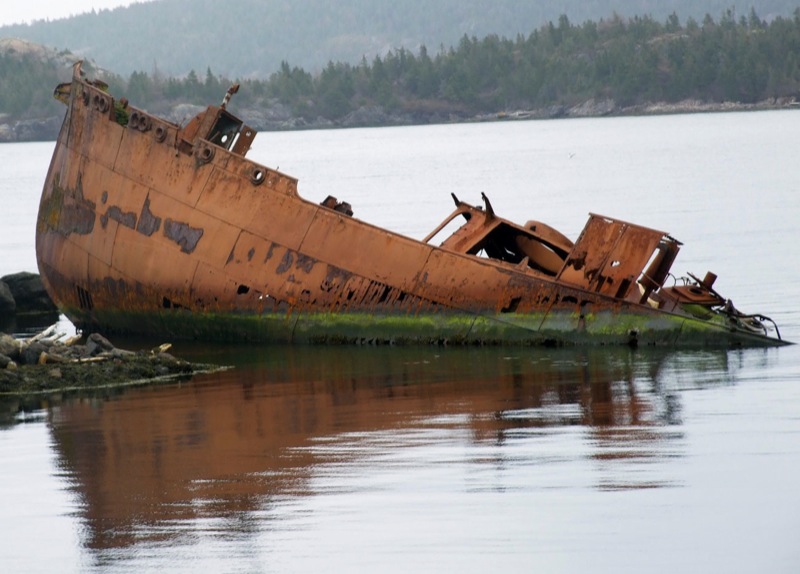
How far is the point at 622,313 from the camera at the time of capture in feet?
47.7

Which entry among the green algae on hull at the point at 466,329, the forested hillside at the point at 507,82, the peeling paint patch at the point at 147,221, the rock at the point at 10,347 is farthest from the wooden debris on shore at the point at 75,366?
the forested hillside at the point at 507,82

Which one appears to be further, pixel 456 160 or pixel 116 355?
pixel 456 160

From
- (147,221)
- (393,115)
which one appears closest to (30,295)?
(147,221)

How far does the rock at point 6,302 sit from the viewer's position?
20.4 metres

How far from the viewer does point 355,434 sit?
1084 centimetres

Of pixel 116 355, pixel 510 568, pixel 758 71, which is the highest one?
pixel 758 71

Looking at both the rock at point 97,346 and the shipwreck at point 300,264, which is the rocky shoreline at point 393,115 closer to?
the shipwreck at point 300,264

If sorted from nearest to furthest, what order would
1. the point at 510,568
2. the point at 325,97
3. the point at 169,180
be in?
the point at 510,568
the point at 169,180
the point at 325,97

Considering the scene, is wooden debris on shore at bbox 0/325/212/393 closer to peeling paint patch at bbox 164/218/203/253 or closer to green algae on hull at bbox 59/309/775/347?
green algae on hull at bbox 59/309/775/347

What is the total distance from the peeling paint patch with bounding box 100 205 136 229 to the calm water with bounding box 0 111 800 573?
1.36m

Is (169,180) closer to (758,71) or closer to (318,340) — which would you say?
(318,340)

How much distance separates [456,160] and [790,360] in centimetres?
5780

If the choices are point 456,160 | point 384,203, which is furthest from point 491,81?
point 384,203

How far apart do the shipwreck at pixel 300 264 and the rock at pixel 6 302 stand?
11.7 ft
